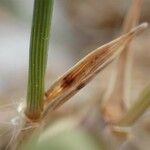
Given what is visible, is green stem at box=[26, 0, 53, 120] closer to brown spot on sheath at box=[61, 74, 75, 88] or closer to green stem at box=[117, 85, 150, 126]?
brown spot on sheath at box=[61, 74, 75, 88]

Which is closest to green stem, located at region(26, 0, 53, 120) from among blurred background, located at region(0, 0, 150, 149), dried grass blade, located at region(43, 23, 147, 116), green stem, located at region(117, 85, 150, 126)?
dried grass blade, located at region(43, 23, 147, 116)

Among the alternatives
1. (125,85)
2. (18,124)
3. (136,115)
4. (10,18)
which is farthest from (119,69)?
(10,18)

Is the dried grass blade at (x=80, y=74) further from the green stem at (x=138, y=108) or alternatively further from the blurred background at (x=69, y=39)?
the blurred background at (x=69, y=39)

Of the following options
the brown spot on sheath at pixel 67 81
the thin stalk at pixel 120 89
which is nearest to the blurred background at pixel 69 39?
the thin stalk at pixel 120 89

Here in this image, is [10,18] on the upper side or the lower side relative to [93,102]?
upper

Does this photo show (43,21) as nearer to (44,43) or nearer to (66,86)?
(44,43)

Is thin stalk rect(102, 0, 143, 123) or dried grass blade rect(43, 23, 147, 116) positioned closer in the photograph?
dried grass blade rect(43, 23, 147, 116)
